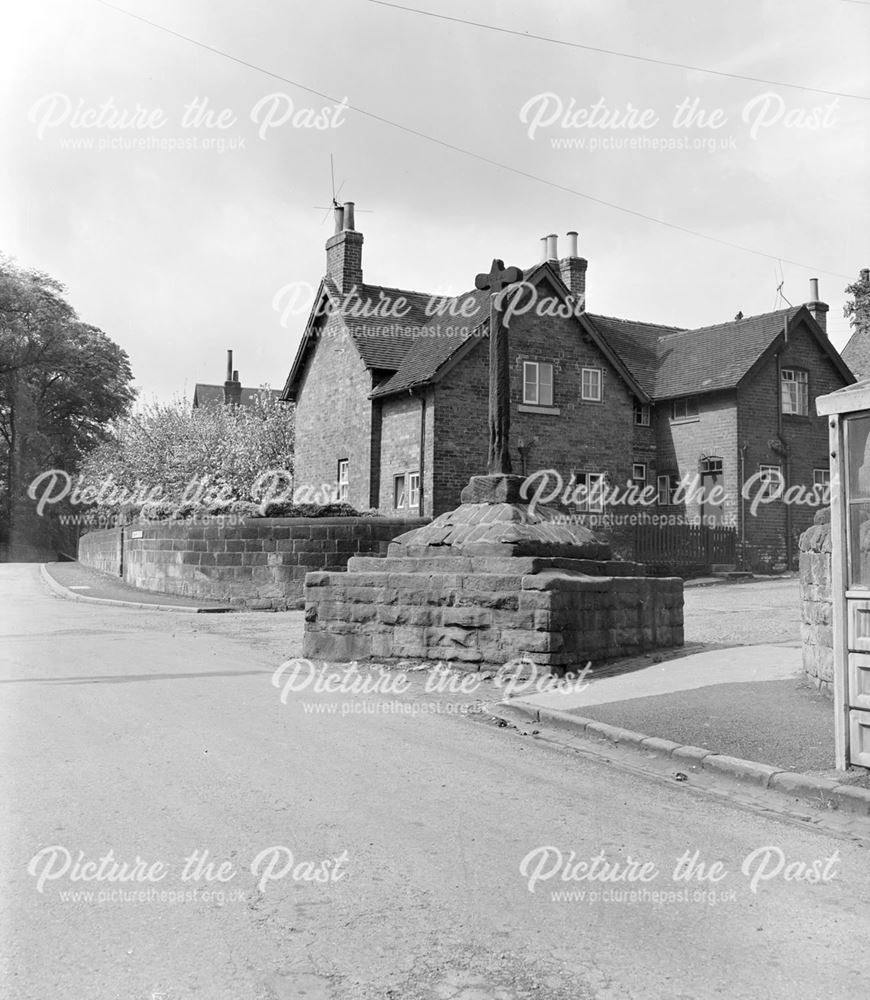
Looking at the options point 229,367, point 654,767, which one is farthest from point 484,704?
point 229,367

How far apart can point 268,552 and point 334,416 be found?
11.9m

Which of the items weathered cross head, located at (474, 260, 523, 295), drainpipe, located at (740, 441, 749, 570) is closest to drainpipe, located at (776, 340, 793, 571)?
drainpipe, located at (740, 441, 749, 570)

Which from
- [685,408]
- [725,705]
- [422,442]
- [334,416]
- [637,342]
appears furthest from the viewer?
[637,342]

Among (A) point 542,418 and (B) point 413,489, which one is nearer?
(B) point 413,489

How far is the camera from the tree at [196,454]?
4275 cm

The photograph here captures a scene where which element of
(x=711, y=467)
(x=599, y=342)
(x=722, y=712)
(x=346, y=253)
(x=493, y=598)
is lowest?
(x=722, y=712)

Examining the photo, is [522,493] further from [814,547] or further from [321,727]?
[321,727]

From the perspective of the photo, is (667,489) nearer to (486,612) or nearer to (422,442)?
(422,442)

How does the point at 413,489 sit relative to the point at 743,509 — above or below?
above

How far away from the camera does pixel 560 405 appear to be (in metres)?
30.5

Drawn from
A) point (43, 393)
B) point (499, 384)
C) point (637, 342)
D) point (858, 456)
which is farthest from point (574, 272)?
point (43, 393)

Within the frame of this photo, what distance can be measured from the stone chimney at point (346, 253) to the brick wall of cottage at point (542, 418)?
5850 mm

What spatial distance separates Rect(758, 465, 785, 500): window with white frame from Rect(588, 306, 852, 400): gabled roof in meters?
3.04

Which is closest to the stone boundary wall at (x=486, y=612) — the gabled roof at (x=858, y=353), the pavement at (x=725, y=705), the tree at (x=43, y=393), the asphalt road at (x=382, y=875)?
the pavement at (x=725, y=705)
